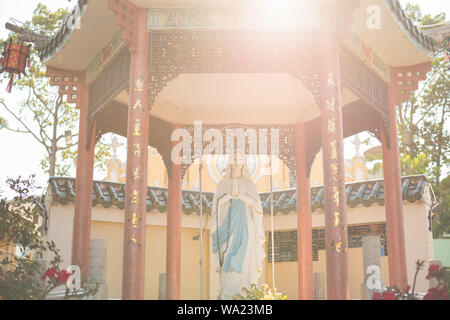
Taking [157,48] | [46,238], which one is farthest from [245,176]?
[46,238]

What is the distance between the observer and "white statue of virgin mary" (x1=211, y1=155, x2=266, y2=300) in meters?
9.88

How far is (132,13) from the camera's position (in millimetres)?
9375

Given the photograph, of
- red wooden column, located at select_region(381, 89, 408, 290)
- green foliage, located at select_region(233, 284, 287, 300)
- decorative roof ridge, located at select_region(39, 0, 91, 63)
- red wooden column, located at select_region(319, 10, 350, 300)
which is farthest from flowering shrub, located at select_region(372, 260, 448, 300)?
decorative roof ridge, located at select_region(39, 0, 91, 63)

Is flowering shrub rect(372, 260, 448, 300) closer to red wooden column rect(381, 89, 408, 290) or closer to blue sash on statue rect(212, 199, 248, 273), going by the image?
red wooden column rect(381, 89, 408, 290)

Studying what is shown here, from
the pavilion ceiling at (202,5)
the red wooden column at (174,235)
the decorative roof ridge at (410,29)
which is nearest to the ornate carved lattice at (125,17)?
the pavilion ceiling at (202,5)

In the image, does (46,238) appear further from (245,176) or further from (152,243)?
(245,176)

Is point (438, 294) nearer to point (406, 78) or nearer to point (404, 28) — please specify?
point (404, 28)

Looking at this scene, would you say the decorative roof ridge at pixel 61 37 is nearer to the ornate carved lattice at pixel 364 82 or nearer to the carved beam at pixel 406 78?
the ornate carved lattice at pixel 364 82

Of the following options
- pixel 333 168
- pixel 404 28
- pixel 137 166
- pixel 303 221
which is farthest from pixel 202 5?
pixel 303 221

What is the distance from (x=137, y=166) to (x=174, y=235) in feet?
13.6

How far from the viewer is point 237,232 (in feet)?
33.2

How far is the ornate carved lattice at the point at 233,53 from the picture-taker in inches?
370

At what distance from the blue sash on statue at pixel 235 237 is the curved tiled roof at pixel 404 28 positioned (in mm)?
4405
